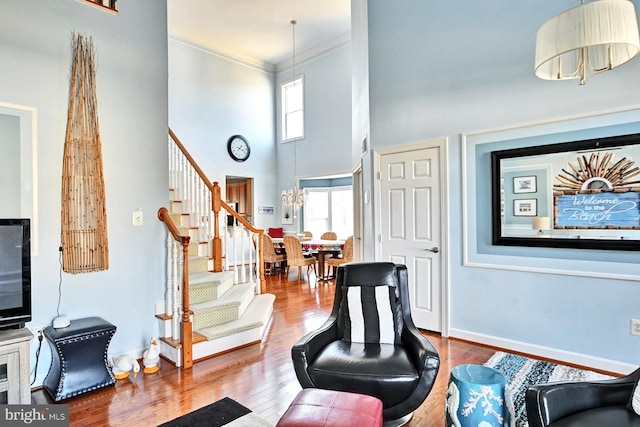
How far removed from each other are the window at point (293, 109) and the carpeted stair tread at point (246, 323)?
5410 mm

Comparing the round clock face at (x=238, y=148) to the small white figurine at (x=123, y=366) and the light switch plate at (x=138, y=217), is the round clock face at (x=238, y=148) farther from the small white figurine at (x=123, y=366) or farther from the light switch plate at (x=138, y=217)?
the small white figurine at (x=123, y=366)

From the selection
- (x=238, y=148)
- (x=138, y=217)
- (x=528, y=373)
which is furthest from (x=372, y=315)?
(x=238, y=148)

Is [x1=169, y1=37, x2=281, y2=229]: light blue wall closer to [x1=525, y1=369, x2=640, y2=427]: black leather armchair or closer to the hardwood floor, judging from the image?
the hardwood floor

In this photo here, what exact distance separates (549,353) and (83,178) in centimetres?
418

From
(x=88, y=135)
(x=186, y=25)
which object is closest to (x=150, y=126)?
(x=88, y=135)

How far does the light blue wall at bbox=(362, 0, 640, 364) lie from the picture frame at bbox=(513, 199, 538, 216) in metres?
0.28

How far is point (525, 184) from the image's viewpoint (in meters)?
3.22

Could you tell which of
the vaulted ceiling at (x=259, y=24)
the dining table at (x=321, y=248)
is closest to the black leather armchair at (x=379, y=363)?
the dining table at (x=321, y=248)

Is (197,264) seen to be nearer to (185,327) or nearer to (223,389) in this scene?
(185,327)

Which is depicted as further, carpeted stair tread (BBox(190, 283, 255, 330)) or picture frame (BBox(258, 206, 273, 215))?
picture frame (BBox(258, 206, 273, 215))

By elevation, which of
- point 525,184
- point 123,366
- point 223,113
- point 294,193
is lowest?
point 123,366

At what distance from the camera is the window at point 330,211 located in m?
9.12

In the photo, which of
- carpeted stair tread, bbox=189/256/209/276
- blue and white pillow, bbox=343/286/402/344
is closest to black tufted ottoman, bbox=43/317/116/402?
carpeted stair tread, bbox=189/256/209/276

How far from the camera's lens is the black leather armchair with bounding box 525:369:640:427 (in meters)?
1.48
